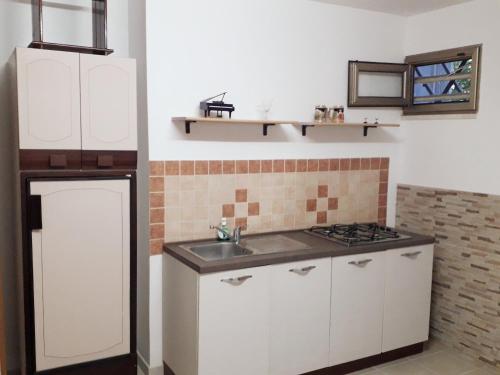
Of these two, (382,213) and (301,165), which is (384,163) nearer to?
(382,213)

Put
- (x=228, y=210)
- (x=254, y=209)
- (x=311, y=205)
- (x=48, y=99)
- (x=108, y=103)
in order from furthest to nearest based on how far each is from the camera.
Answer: (x=311, y=205) → (x=254, y=209) → (x=228, y=210) → (x=108, y=103) → (x=48, y=99)

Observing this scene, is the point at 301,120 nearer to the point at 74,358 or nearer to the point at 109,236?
the point at 109,236

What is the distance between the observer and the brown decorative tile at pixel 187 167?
2.99 m

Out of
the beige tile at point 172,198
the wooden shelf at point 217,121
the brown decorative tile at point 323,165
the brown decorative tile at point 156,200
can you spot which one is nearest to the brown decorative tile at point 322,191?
the brown decorative tile at point 323,165

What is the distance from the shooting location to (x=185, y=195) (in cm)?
301

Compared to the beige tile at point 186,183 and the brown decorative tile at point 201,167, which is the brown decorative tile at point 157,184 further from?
the brown decorative tile at point 201,167

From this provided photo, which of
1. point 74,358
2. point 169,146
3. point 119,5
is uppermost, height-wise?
point 119,5

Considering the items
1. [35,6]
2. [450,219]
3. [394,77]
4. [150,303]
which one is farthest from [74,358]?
[394,77]

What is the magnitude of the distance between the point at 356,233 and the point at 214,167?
42.9 inches

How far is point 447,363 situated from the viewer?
3.34m

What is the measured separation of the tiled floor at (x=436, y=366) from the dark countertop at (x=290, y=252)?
816 millimetres

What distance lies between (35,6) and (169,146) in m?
1.03

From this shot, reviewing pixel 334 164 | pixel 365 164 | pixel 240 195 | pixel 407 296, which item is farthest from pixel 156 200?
pixel 407 296

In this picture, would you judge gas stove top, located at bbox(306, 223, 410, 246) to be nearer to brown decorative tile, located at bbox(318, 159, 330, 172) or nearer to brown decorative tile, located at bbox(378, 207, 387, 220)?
brown decorative tile, located at bbox(378, 207, 387, 220)
